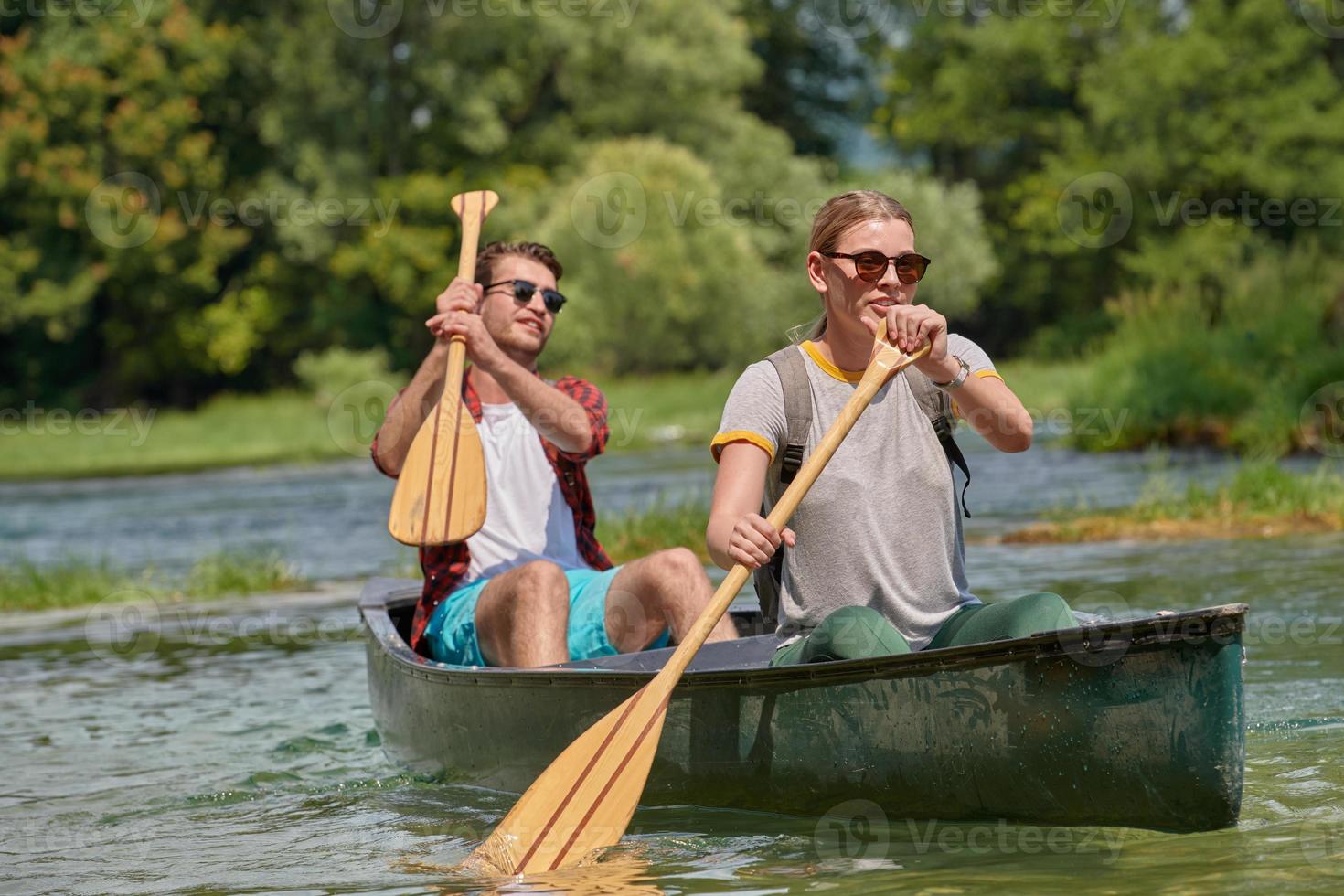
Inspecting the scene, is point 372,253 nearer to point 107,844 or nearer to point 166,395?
point 166,395

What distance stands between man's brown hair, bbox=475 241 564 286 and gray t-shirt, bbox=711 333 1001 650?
5.41ft

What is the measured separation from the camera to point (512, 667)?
502 centimetres

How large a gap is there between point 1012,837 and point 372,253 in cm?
2855

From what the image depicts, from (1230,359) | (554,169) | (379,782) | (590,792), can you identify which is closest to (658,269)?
(554,169)

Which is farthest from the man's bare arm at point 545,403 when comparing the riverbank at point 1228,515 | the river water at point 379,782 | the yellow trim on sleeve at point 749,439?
the riverbank at point 1228,515

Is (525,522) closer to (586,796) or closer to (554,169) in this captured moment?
(586,796)

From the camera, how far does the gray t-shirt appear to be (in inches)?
157

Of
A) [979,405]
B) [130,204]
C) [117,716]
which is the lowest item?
[117,716]

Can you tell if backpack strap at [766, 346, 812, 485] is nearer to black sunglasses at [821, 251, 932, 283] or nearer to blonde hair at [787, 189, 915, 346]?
blonde hair at [787, 189, 915, 346]

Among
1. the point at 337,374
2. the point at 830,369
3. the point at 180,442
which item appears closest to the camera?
the point at 830,369

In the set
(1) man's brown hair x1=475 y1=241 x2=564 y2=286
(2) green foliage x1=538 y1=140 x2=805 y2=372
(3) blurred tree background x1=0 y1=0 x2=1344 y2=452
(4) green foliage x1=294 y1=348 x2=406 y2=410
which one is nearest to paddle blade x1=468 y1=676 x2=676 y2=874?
(1) man's brown hair x1=475 y1=241 x2=564 y2=286

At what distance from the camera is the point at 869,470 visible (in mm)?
4000

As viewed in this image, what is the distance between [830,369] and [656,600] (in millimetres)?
1202

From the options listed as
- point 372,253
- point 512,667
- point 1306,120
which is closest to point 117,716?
point 512,667
